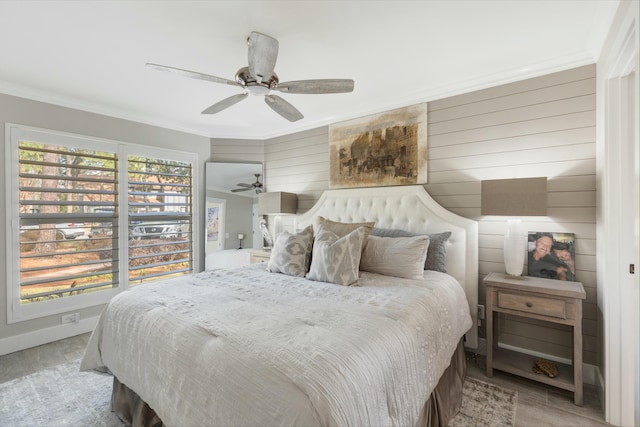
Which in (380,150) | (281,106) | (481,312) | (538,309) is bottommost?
(481,312)

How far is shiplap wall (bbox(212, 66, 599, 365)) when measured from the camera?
90.5 inches

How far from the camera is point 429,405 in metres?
1.65

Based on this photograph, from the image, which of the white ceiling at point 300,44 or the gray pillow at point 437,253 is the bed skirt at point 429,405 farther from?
the white ceiling at point 300,44

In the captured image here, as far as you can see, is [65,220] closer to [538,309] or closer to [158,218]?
[158,218]

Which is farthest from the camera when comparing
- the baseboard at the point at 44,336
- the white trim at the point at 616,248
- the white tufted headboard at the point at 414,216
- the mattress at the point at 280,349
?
the baseboard at the point at 44,336

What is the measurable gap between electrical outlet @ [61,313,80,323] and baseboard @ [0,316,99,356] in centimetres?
3

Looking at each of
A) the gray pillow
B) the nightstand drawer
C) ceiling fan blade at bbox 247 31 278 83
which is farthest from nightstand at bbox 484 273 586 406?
ceiling fan blade at bbox 247 31 278 83

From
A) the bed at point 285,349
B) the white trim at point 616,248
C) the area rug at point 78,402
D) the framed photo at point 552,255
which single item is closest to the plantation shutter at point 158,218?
the area rug at point 78,402

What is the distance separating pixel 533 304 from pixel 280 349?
1977mm

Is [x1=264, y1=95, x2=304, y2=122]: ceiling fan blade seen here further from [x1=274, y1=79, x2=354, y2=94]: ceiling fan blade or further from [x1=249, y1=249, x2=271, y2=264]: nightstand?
[x1=249, y1=249, x2=271, y2=264]: nightstand

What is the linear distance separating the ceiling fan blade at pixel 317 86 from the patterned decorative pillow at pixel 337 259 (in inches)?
44.5

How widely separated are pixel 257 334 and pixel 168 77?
2556 millimetres

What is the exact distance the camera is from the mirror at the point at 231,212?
4398mm

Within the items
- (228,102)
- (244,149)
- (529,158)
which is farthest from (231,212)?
A: (529,158)
